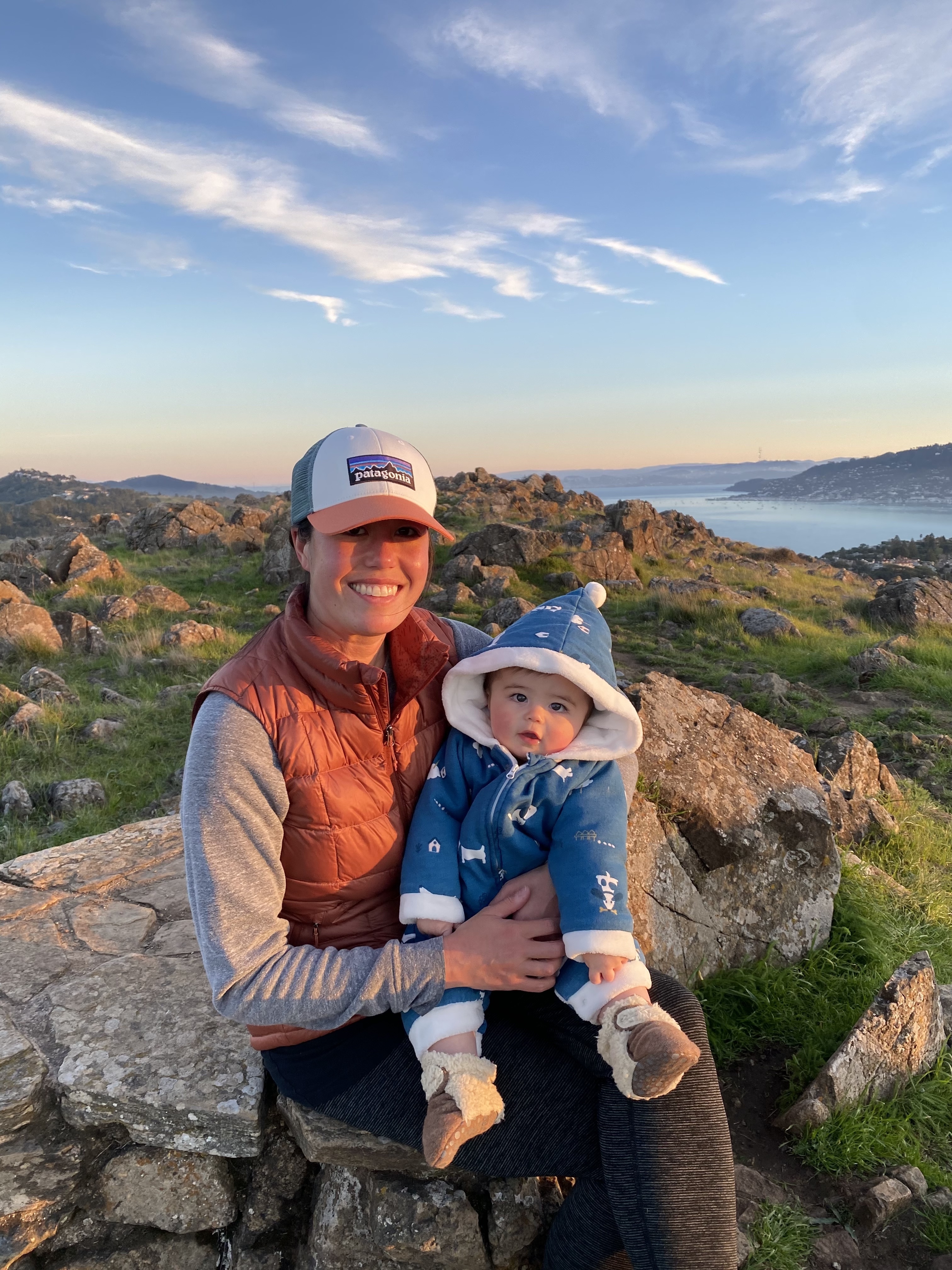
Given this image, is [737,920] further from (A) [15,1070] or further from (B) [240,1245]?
(A) [15,1070]

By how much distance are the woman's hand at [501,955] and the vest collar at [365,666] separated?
60 cm

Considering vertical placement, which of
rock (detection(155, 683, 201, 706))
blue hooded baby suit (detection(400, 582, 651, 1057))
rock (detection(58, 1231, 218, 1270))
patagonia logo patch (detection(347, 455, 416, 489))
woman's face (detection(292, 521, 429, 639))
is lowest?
rock (detection(58, 1231, 218, 1270))

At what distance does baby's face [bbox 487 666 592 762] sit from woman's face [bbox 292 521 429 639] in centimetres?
41

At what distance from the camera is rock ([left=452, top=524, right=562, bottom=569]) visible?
1485 cm

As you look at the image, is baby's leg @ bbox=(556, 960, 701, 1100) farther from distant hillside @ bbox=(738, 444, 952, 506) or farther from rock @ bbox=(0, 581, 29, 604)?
distant hillside @ bbox=(738, 444, 952, 506)

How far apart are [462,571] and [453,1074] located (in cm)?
1190

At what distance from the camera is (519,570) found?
1454cm

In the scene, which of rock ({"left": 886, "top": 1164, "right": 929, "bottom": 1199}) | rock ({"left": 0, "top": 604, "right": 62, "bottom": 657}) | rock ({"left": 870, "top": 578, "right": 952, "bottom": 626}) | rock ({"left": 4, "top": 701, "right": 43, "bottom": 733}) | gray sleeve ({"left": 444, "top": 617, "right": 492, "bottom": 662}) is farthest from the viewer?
rock ({"left": 870, "top": 578, "right": 952, "bottom": 626})

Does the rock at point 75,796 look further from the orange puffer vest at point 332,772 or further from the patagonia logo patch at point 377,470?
the patagonia logo patch at point 377,470

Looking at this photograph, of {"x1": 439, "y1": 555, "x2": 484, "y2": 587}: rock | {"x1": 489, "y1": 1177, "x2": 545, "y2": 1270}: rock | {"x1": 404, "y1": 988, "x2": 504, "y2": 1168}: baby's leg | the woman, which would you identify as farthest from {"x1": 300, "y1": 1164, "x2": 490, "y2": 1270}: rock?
{"x1": 439, "y1": 555, "x2": 484, "y2": 587}: rock

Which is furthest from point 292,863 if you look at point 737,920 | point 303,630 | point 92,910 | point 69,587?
point 69,587

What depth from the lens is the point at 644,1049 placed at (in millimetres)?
1663

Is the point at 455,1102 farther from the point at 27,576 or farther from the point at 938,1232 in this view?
the point at 27,576

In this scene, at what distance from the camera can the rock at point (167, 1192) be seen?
218cm
